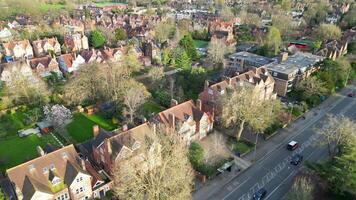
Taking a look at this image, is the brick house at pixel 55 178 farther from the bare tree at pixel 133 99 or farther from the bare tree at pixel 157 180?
the bare tree at pixel 133 99

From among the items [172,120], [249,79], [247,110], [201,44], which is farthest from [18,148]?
[201,44]

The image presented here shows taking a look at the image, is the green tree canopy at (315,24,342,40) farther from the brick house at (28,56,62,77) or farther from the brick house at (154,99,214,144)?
the brick house at (28,56,62,77)

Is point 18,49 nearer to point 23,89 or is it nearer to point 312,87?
point 23,89

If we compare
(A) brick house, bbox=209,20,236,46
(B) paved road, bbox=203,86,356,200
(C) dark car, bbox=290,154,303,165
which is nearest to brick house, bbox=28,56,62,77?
(B) paved road, bbox=203,86,356,200

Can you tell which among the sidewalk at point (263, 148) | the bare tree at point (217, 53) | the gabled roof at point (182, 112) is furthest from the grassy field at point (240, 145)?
the bare tree at point (217, 53)

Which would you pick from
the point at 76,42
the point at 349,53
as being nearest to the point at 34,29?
the point at 76,42

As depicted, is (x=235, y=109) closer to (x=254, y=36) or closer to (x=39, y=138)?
(x=39, y=138)
